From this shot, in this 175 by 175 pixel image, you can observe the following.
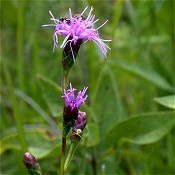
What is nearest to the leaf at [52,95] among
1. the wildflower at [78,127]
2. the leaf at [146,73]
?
the leaf at [146,73]

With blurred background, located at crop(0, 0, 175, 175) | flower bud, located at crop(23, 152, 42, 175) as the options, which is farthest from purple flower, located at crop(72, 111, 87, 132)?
blurred background, located at crop(0, 0, 175, 175)

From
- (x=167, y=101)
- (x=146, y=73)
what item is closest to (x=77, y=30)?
(x=167, y=101)

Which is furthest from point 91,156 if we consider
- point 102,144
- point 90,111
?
point 90,111

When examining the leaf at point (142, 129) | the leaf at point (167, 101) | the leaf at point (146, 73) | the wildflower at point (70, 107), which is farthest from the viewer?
the leaf at point (146, 73)

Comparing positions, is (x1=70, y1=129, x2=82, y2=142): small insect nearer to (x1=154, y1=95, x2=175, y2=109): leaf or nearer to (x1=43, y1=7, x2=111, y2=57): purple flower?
(x1=43, y1=7, x2=111, y2=57): purple flower

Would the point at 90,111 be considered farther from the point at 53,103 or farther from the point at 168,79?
the point at 168,79

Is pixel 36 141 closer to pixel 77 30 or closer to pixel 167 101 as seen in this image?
pixel 167 101

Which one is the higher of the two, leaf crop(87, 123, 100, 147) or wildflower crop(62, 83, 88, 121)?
wildflower crop(62, 83, 88, 121)

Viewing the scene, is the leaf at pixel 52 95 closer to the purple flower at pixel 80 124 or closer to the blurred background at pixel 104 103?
the blurred background at pixel 104 103
